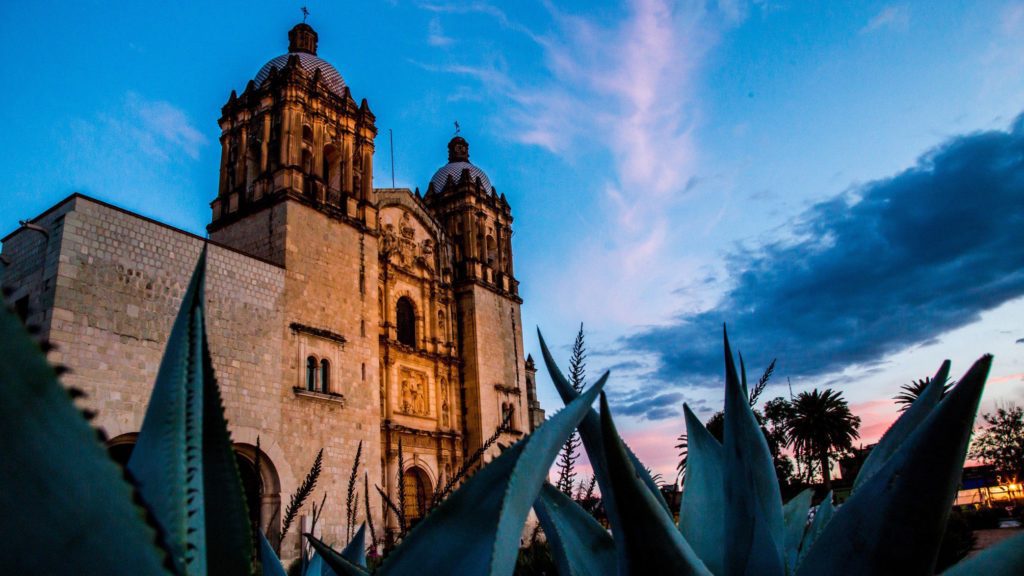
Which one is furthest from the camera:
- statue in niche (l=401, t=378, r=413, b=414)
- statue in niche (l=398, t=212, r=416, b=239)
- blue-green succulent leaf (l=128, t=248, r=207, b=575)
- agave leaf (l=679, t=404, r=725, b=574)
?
statue in niche (l=398, t=212, r=416, b=239)

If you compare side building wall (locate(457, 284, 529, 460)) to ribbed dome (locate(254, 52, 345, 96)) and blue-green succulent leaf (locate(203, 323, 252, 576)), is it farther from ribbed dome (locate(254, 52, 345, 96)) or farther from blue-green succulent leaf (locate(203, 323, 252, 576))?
blue-green succulent leaf (locate(203, 323, 252, 576))

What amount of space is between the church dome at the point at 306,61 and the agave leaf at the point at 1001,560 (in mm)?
17309

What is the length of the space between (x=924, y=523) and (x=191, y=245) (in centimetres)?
1262

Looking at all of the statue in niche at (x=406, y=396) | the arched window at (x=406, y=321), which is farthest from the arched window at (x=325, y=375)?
the arched window at (x=406, y=321)

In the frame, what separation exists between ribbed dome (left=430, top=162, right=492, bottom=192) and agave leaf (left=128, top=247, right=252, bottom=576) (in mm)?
21782

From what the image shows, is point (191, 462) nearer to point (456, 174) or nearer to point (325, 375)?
point (325, 375)

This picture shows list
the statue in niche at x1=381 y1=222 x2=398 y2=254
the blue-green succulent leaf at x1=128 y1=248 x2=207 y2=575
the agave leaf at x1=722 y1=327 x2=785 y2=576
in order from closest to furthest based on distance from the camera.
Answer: the blue-green succulent leaf at x1=128 y1=248 x2=207 y2=575 < the agave leaf at x1=722 y1=327 x2=785 y2=576 < the statue in niche at x1=381 y1=222 x2=398 y2=254

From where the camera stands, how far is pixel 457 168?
22703mm

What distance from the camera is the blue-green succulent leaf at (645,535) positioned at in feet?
2.29

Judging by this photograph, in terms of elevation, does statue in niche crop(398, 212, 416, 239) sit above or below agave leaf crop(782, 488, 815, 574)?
above

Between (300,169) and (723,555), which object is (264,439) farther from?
(723,555)

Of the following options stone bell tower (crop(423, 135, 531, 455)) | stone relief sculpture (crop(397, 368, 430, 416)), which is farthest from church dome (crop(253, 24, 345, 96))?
stone relief sculpture (crop(397, 368, 430, 416))

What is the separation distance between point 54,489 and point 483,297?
20150 mm

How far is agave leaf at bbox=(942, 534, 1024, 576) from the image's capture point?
59 centimetres
